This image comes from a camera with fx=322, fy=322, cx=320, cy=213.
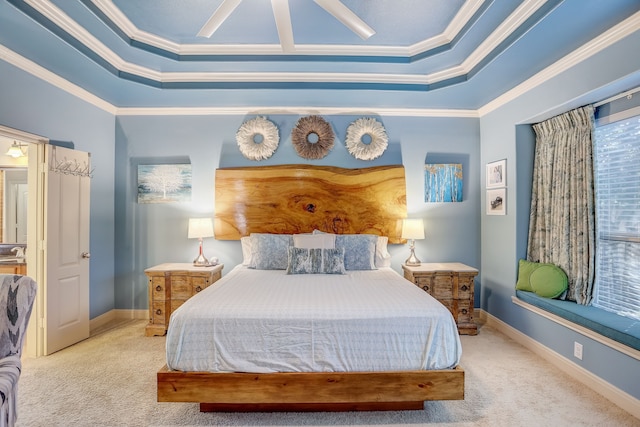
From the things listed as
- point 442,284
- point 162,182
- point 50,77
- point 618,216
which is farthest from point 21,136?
point 618,216

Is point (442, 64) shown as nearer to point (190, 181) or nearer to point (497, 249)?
point (497, 249)

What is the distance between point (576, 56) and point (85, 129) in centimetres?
483

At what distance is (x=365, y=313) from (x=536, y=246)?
7.60 ft

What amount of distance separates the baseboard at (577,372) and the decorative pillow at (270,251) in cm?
256

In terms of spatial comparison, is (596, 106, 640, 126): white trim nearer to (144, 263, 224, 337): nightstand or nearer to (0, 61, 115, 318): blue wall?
(144, 263, 224, 337): nightstand

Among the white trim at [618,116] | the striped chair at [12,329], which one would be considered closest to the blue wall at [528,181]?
the white trim at [618,116]

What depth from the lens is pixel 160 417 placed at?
7.05 feet

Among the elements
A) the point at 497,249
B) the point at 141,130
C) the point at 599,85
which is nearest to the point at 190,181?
the point at 141,130

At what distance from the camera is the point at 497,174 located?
376 centimetres

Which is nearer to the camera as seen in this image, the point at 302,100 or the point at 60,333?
the point at 60,333

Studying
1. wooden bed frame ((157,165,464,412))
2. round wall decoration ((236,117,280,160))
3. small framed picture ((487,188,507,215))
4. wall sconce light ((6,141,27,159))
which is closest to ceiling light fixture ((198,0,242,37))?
round wall decoration ((236,117,280,160))

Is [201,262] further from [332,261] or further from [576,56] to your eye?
[576,56]

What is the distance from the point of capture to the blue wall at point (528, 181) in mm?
2316

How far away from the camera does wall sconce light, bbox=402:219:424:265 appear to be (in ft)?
12.5
